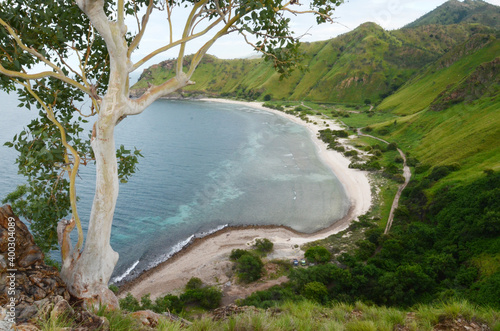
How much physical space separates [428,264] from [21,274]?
29148mm

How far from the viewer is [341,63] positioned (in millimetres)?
172500

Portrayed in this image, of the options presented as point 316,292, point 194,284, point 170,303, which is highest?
point 316,292

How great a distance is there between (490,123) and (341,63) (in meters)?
137

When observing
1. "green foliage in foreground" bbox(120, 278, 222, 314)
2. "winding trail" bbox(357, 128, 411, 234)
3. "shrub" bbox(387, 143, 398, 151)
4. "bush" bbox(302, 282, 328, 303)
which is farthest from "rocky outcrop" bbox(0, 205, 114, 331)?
"shrub" bbox(387, 143, 398, 151)

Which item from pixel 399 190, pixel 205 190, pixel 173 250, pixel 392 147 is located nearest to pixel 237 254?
pixel 173 250

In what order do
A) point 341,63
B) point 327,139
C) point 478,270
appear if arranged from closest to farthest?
point 478,270 → point 327,139 → point 341,63

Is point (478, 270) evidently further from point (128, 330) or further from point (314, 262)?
point (128, 330)

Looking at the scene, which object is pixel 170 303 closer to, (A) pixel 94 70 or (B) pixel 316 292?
(B) pixel 316 292

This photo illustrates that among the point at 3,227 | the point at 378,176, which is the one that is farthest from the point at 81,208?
the point at 378,176

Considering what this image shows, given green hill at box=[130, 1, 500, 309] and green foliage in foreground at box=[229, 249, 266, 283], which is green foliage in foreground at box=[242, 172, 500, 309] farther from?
green foliage in foreground at box=[229, 249, 266, 283]

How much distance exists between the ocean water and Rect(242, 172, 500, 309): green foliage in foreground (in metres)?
12.2

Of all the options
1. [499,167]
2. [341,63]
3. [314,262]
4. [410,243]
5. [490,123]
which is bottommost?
[314,262]

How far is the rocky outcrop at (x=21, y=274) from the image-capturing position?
16.8ft

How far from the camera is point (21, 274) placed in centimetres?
578
